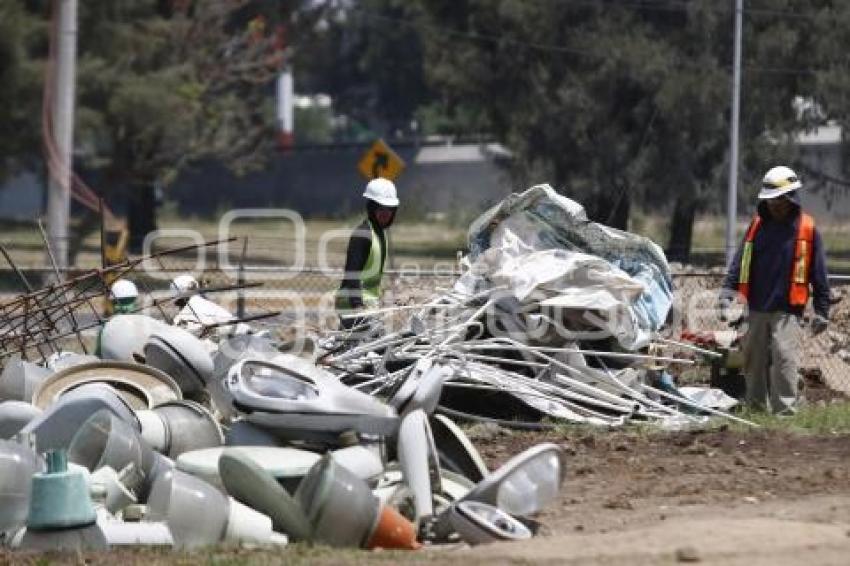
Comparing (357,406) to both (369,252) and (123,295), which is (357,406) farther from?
(123,295)

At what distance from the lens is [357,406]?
31.4 ft

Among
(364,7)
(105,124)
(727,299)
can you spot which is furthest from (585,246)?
(364,7)

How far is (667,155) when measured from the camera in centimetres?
3853

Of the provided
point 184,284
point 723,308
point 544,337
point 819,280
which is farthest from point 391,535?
point 184,284

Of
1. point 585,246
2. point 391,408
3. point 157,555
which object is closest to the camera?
point 157,555

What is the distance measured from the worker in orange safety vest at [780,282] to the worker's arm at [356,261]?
2.64m

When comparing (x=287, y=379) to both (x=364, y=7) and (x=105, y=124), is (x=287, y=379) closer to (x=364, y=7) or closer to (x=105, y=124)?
(x=105, y=124)

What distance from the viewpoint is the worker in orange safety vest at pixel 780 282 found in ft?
40.2

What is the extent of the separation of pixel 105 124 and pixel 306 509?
29560 mm

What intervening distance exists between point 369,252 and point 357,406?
10.9ft

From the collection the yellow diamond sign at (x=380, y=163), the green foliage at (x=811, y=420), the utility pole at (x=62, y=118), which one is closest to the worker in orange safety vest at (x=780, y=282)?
the green foliage at (x=811, y=420)

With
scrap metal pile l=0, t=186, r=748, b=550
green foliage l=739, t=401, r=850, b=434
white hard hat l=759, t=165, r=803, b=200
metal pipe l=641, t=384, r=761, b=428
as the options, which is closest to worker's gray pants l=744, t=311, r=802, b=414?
green foliage l=739, t=401, r=850, b=434

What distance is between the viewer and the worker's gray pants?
40.4 ft

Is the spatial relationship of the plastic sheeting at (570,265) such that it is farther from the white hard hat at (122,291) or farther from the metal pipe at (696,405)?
the white hard hat at (122,291)
